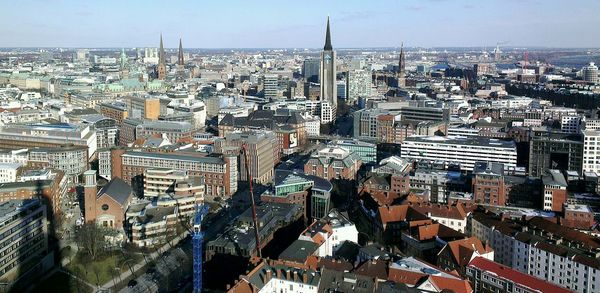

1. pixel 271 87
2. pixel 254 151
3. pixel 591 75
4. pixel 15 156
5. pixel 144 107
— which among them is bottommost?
pixel 15 156

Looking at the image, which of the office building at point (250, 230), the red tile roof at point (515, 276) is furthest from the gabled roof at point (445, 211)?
the red tile roof at point (515, 276)

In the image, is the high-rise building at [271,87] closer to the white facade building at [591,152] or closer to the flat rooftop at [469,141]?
the flat rooftop at [469,141]

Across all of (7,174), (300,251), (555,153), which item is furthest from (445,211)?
(7,174)

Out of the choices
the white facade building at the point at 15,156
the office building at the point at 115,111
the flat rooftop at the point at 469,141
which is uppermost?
the office building at the point at 115,111

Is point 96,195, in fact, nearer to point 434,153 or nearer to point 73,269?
point 73,269

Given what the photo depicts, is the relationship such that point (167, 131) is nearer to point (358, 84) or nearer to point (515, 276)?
point (515, 276)

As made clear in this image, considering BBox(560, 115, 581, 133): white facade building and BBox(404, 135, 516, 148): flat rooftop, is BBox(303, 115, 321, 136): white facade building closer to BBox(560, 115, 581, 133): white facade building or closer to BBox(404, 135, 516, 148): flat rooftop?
BBox(404, 135, 516, 148): flat rooftop

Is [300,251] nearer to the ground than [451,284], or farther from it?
farther from it
